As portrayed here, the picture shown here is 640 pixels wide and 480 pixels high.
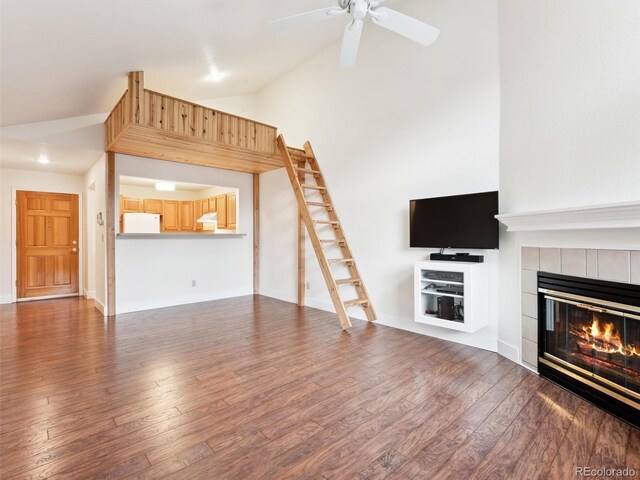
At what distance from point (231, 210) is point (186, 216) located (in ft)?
6.06

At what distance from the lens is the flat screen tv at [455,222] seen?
9.86ft

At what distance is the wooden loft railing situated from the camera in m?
3.53

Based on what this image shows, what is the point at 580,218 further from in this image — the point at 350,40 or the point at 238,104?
the point at 238,104

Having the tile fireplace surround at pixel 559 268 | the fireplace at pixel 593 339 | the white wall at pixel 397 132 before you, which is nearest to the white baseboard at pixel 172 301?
the white wall at pixel 397 132


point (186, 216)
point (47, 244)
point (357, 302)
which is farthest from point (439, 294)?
point (47, 244)

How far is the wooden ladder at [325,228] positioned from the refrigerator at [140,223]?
2407 mm

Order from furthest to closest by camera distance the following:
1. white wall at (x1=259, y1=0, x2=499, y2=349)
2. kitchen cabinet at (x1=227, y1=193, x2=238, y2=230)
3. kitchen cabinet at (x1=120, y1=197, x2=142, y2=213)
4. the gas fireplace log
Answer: kitchen cabinet at (x1=120, y1=197, x2=142, y2=213), kitchen cabinet at (x1=227, y1=193, x2=238, y2=230), white wall at (x1=259, y1=0, x2=499, y2=349), the gas fireplace log

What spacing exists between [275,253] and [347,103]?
113 inches

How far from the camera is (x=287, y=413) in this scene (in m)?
2.02

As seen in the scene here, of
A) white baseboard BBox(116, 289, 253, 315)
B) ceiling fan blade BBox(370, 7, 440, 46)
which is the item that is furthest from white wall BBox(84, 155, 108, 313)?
ceiling fan blade BBox(370, 7, 440, 46)

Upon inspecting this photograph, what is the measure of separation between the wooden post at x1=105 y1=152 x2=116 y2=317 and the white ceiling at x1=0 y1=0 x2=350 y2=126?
2.50 feet

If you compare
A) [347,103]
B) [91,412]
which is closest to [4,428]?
[91,412]

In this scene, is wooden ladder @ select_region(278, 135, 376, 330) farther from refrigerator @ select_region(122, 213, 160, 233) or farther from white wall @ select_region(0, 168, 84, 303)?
white wall @ select_region(0, 168, 84, 303)

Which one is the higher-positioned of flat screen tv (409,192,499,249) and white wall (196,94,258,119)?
white wall (196,94,258,119)
